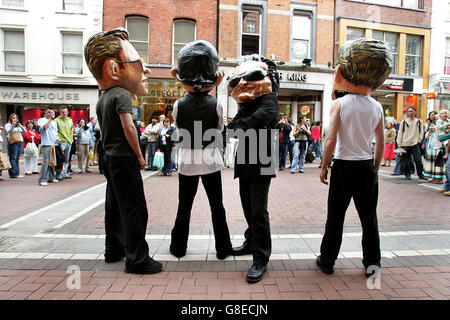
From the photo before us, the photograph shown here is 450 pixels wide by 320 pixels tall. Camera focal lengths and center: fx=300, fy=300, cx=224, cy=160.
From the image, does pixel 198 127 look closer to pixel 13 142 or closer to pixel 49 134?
pixel 49 134

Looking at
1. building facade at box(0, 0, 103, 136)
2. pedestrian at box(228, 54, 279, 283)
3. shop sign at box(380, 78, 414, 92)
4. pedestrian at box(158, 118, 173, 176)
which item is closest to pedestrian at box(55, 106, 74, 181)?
pedestrian at box(158, 118, 173, 176)

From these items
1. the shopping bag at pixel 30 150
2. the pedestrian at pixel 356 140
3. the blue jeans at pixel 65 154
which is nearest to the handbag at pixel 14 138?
the shopping bag at pixel 30 150

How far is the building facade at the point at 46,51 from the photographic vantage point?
14992 millimetres

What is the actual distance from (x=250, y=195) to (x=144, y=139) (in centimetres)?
843

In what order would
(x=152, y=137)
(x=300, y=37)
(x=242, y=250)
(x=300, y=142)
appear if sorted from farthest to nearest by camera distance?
(x=300, y=37)
(x=300, y=142)
(x=152, y=137)
(x=242, y=250)

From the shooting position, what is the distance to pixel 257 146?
2922 millimetres

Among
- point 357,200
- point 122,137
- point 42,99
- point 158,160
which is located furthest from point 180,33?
point 357,200

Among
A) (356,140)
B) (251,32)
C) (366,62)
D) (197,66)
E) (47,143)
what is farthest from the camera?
(251,32)

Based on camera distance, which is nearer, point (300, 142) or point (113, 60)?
point (113, 60)

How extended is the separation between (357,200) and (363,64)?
1.28 metres

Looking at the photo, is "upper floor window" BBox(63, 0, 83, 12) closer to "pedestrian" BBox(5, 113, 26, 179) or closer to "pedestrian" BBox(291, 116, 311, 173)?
"pedestrian" BBox(5, 113, 26, 179)

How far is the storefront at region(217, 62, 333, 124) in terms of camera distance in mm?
15984

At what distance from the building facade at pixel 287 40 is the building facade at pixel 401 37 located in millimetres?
1975

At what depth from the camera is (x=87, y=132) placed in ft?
34.1
